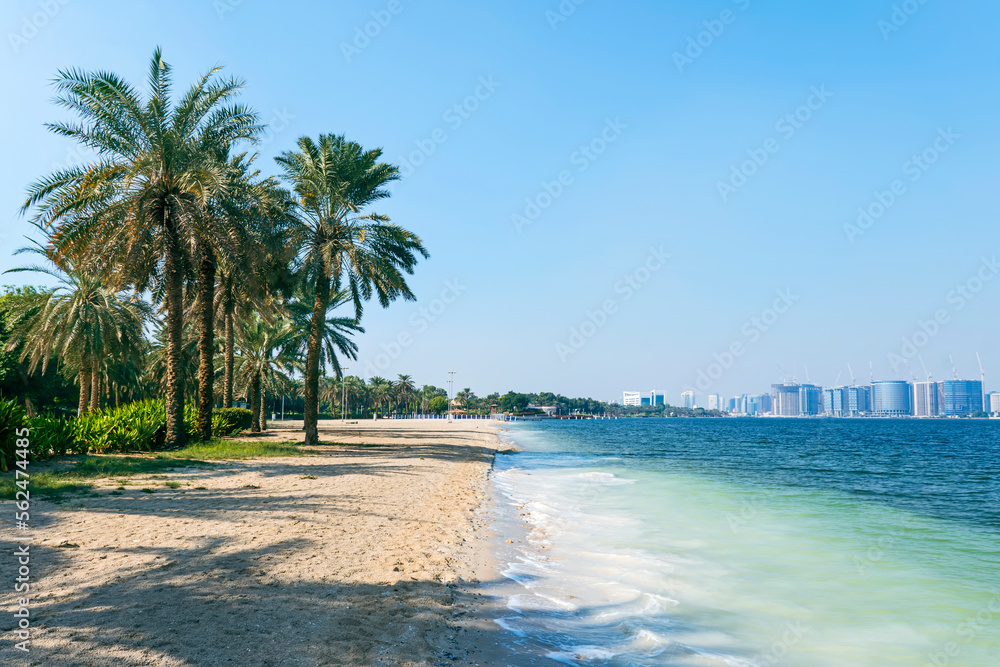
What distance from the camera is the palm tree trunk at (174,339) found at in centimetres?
1814

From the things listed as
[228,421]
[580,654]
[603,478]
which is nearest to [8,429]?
[580,654]

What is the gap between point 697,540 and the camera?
1159cm

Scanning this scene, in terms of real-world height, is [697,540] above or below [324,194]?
below

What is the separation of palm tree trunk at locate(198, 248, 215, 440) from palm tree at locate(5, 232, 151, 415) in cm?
718

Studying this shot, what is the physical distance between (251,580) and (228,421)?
24.0 meters

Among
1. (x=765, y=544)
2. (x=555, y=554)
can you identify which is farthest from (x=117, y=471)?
(x=765, y=544)

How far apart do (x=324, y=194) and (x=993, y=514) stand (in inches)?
984

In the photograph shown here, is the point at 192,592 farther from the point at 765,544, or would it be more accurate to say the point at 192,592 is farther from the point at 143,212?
the point at 143,212

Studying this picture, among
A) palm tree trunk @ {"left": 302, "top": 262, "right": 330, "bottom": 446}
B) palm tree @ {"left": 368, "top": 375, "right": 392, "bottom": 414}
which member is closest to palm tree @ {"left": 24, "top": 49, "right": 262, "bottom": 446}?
palm tree trunk @ {"left": 302, "top": 262, "right": 330, "bottom": 446}

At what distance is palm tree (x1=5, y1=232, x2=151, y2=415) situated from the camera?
2569 centimetres

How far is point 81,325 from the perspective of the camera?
84.2ft

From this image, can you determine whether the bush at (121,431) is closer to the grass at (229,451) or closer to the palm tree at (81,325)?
the grass at (229,451)

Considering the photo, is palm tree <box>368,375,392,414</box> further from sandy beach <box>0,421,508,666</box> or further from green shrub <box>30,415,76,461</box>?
sandy beach <box>0,421,508,666</box>

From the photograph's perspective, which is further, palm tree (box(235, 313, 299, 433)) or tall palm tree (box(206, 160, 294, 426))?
palm tree (box(235, 313, 299, 433))
